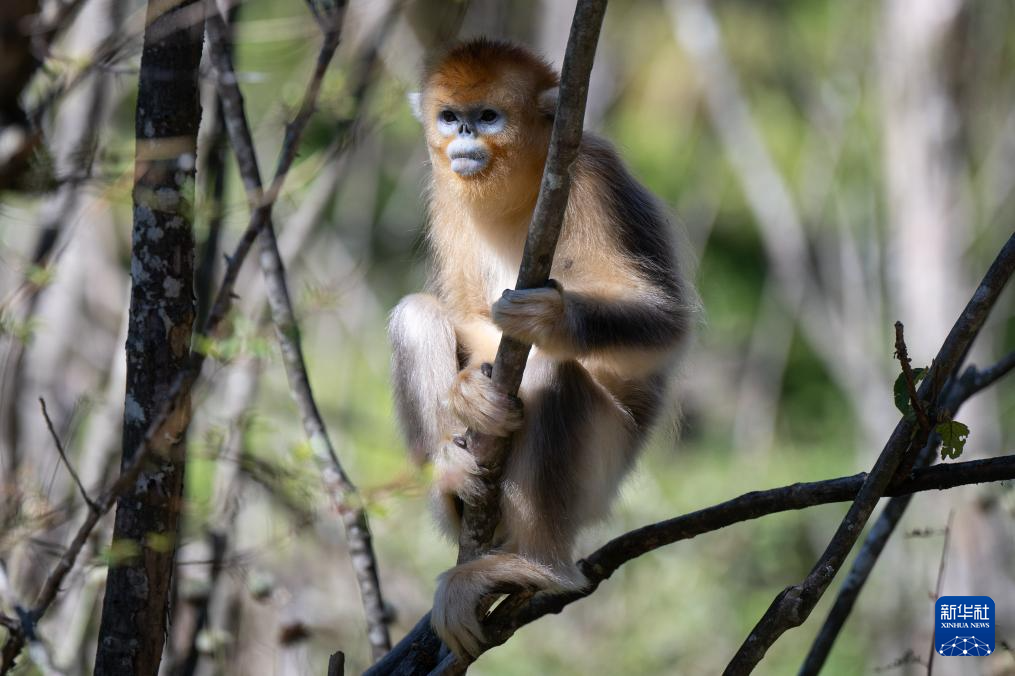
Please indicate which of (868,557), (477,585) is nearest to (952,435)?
(868,557)

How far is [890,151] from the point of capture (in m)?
8.61

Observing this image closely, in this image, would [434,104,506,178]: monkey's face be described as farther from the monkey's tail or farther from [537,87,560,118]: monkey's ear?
the monkey's tail

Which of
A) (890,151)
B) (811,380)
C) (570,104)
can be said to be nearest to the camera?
(570,104)

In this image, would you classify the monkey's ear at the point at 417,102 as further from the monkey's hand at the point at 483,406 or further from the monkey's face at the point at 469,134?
the monkey's hand at the point at 483,406

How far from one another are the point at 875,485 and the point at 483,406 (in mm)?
1328

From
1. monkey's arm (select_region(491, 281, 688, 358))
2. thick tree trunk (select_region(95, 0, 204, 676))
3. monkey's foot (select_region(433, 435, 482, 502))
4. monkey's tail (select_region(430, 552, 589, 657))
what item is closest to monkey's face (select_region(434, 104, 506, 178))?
monkey's arm (select_region(491, 281, 688, 358))

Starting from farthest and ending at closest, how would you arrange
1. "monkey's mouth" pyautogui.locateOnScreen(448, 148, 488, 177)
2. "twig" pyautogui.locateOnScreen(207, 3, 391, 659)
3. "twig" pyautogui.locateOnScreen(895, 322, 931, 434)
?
"monkey's mouth" pyautogui.locateOnScreen(448, 148, 488, 177), "twig" pyautogui.locateOnScreen(207, 3, 391, 659), "twig" pyautogui.locateOnScreen(895, 322, 931, 434)

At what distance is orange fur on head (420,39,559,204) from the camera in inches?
154

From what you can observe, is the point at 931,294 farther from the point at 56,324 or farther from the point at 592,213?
the point at 56,324

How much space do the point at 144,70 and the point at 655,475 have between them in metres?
7.63

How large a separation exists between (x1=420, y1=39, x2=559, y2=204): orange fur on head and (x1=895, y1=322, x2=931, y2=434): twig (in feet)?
5.78

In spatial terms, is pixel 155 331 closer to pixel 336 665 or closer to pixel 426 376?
pixel 336 665

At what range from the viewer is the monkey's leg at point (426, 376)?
3.90 metres

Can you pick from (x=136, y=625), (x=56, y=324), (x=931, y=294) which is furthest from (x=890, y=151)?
(x=136, y=625)
